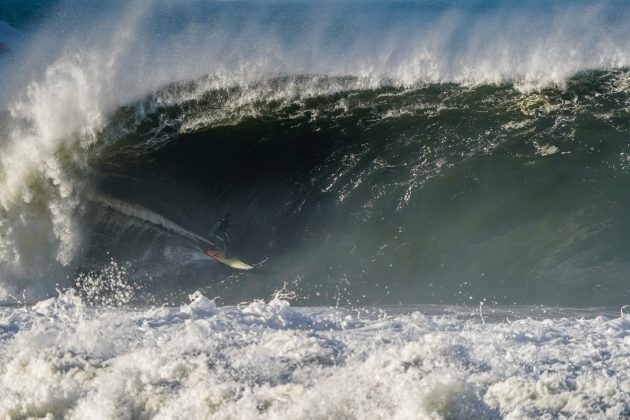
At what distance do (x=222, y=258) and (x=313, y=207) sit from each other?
150cm

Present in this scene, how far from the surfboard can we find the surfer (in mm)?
85

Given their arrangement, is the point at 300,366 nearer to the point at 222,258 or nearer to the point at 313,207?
the point at 222,258

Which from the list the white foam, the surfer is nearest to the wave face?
the surfer

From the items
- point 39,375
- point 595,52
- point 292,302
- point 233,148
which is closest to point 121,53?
point 233,148

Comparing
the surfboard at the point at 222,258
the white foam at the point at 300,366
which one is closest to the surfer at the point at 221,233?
the surfboard at the point at 222,258

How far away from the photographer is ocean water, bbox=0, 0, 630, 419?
19.2 feet

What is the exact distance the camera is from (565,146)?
952 centimetres

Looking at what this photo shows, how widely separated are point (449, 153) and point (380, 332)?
408 centimetres

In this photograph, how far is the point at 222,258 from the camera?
910 centimetres

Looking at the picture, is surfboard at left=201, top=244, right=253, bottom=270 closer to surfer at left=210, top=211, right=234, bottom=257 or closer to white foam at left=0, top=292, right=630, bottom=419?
surfer at left=210, top=211, right=234, bottom=257

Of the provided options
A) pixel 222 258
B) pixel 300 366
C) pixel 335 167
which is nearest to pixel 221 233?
pixel 222 258

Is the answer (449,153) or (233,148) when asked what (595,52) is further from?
(233,148)

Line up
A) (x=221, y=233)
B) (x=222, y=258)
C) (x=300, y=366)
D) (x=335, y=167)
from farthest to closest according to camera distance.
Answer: (x=335, y=167) → (x=221, y=233) → (x=222, y=258) → (x=300, y=366)

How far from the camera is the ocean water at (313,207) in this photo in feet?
19.2
